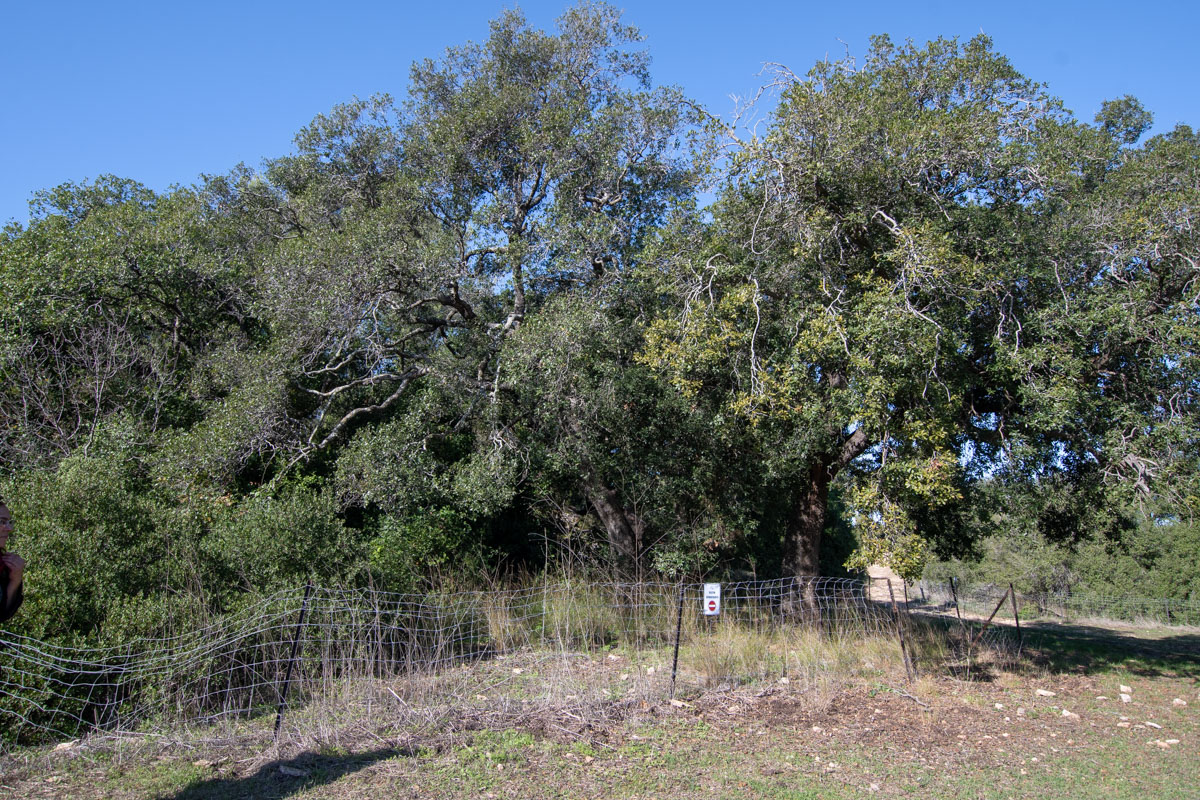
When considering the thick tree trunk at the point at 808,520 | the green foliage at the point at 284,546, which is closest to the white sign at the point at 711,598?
the green foliage at the point at 284,546

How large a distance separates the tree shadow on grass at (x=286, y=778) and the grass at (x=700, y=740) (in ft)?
0.05

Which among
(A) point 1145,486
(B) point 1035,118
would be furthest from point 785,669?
(B) point 1035,118

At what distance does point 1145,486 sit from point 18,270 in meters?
16.0

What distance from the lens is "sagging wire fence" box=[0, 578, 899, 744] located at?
5.79m

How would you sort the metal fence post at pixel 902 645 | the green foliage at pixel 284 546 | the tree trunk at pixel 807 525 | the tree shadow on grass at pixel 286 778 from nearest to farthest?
the tree shadow on grass at pixel 286 778, the green foliage at pixel 284 546, the metal fence post at pixel 902 645, the tree trunk at pixel 807 525

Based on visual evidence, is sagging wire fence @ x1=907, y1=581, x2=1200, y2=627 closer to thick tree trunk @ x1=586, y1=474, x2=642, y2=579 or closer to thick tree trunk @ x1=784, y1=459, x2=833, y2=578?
thick tree trunk @ x1=784, y1=459, x2=833, y2=578

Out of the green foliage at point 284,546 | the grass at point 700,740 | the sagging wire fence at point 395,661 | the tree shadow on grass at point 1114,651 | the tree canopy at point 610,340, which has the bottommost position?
the tree shadow on grass at point 1114,651

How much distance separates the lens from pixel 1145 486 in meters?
8.39

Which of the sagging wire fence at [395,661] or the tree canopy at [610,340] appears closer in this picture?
the sagging wire fence at [395,661]

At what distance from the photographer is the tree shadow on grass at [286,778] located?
4.68 meters

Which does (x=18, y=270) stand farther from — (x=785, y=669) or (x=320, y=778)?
(x=785, y=669)

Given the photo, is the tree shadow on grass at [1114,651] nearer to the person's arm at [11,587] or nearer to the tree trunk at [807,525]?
the tree trunk at [807,525]

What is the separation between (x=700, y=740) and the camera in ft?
19.9

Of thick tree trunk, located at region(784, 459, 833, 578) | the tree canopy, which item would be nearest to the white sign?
the tree canopy
